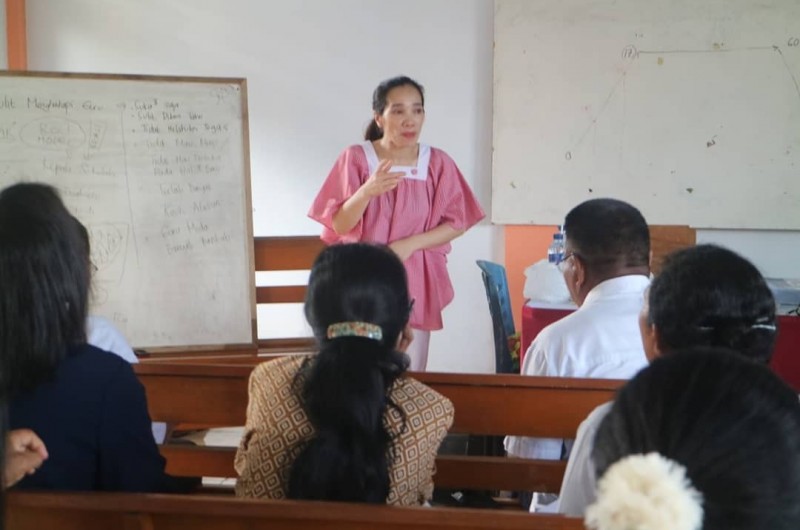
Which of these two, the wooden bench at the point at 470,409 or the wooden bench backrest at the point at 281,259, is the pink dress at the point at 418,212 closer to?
the wooden bench backrest at the point at 281,259

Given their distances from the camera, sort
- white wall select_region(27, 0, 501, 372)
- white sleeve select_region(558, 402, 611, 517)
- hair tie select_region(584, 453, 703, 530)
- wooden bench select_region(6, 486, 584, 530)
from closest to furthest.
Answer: hair tie select_region(584, 453, 703, 530) → wooden bench select_region(6, 486, 584, 530) → white sleeve select_region(558, 402, 611, 517) → white wall select_region(27, 0, 501, 372)

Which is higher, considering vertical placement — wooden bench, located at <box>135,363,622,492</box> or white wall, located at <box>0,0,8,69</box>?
white wall, located at <box>0,0,8,69</box>

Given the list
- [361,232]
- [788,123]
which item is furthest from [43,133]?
[788,123]

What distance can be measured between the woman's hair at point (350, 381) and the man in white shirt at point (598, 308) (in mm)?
578

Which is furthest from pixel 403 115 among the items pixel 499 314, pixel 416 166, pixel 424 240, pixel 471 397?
pixel 471 397

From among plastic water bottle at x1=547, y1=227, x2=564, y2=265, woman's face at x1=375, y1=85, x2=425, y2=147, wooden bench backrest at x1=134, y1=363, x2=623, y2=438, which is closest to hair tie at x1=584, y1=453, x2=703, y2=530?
wooden bench backrest at x1=134, y1=363, x2=623, y2=438

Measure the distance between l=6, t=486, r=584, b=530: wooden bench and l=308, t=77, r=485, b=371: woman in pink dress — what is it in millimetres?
1779

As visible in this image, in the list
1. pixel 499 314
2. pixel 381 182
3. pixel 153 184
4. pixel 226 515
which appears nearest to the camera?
pixel 226 515

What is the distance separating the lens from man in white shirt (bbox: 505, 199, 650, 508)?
1.77m

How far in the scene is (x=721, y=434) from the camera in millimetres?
688

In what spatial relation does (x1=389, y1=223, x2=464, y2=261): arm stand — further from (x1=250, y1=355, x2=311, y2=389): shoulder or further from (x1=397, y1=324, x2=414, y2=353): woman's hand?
(x1=250, y1=355, x2=311, y2=389): shoulder

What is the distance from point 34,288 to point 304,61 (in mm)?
3075

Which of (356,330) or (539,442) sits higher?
(356,330)

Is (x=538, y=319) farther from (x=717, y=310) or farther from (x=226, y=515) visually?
(x=226, y=515)
